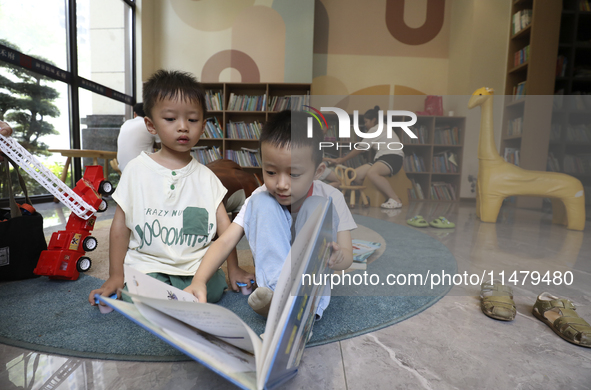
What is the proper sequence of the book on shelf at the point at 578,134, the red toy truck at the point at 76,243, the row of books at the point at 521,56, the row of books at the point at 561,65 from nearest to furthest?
the red toy truck at the point at 76,243 → the book on shelf at the point at 578,134 → the row of books at the point at 561,65 → the row of books at the point at 521,56

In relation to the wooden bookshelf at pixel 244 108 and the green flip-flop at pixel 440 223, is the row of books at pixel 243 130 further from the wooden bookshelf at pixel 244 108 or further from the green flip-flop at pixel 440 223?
the green flip-flop at pixel 440 223

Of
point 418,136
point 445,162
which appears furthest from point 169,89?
point 445,162

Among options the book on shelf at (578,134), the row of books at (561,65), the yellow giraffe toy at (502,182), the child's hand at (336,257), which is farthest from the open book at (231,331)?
the row of books at (561,65)

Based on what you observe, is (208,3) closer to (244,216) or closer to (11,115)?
(11,115)

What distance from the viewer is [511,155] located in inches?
39.9

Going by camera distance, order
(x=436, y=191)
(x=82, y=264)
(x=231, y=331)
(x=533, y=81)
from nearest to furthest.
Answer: (x=231, y=331) < (x=436, y=191) < (x=82, y=264) < (x=533, y=81)

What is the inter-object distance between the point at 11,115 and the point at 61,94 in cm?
57

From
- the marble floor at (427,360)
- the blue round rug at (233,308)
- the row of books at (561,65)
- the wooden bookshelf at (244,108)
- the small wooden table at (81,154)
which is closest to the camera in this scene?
the marble floor at (427,360)

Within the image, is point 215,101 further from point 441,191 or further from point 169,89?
point 441,191

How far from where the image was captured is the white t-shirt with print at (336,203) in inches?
32.2

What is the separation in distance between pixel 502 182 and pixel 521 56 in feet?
9.99

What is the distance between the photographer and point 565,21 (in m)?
2.99

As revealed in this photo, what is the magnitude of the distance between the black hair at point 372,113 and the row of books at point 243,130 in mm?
3215

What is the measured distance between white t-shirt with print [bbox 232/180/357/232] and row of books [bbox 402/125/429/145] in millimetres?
226
